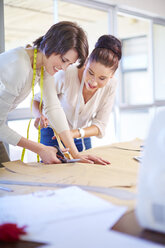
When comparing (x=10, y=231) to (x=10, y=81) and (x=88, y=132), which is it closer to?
(x=10, y=81)

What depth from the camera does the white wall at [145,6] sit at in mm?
4082

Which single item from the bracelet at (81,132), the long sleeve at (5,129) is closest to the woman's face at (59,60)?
the long sleeve at (5,129)

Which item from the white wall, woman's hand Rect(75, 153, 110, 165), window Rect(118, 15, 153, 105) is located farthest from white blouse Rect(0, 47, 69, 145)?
window Rect(118, 15, 153, 105)

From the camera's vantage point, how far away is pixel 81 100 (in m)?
2.13

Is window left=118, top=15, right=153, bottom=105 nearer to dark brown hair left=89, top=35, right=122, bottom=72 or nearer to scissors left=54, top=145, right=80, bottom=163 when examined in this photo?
dark brown hair left=89, top=35, right=122, bottom=72

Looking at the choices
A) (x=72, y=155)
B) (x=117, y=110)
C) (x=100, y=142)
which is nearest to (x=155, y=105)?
(x=117, y=110)

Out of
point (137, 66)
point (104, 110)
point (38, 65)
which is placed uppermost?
point (137, 66)

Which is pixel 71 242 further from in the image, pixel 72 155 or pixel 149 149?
pixel 72 155

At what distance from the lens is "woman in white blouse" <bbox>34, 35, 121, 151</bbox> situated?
6.27 ft

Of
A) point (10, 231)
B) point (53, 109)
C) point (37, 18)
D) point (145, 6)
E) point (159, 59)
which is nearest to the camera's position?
point (10, 231)

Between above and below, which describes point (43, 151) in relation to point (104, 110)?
below

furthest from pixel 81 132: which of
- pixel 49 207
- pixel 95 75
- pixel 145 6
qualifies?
pixel 145 6

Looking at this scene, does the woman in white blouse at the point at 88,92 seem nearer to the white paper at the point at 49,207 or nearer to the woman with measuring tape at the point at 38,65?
the woman with measuring tape at the point at 38,65

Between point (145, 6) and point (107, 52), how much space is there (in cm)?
289
